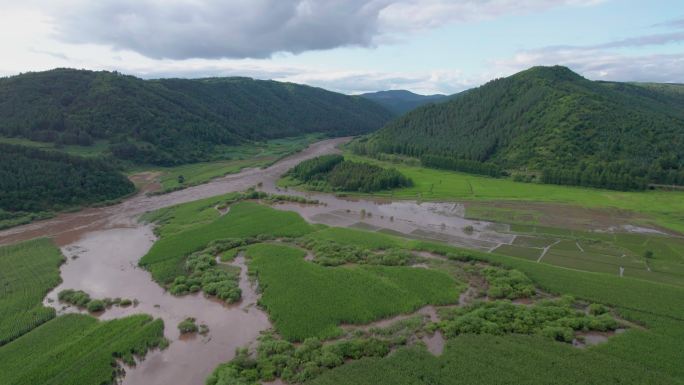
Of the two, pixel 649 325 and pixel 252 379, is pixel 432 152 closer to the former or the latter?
pixel 649 325

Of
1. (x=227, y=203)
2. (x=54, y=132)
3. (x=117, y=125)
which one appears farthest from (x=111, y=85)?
(x=227, y=203)

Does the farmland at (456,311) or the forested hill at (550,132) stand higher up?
the forested hill at (550,132)

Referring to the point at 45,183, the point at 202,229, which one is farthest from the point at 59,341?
the point at 45,183

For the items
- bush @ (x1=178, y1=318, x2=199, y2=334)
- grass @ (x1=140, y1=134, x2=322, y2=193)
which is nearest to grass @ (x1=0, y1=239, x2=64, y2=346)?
bush @ (x1=178, y1=318, x2=199, y2=334)

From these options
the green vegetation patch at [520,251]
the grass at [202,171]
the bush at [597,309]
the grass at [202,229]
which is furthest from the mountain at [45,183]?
the bush at [597,309]

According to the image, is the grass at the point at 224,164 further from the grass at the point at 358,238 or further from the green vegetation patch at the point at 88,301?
the green vegetation patch at the point at 88,301

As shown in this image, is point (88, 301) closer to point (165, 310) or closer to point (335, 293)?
point (165, 310)
